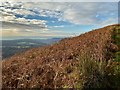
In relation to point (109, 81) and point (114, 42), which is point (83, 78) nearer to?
point (109, 81)

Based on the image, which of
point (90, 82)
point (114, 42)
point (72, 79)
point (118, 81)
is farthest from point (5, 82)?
point (114, 42)

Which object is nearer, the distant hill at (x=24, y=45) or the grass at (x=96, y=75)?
the grass at (x=96, y=75)

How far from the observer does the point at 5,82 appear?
11.1 m

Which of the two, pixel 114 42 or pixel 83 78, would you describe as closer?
pixel 83 78

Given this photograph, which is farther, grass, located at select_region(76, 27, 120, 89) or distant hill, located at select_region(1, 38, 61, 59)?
distant hill, located at select_region(1, 38, 61, 59)

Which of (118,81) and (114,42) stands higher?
(114,42)

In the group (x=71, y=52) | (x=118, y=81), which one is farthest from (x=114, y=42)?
(x=118, y=81)

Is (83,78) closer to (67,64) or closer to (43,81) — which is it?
(43,81)

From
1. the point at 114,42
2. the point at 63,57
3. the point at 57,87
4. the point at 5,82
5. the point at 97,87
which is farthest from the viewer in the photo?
the point at 114,42

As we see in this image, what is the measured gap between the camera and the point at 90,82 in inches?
372

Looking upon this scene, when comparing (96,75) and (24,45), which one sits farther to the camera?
(24,45)

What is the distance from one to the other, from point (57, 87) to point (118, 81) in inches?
78.8

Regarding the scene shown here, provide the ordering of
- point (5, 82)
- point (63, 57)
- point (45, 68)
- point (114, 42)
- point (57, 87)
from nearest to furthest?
point (57, 87), point (5, 82), point (45, 68), point (63, 57), point (114, 42)

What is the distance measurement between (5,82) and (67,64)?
2620 mm
